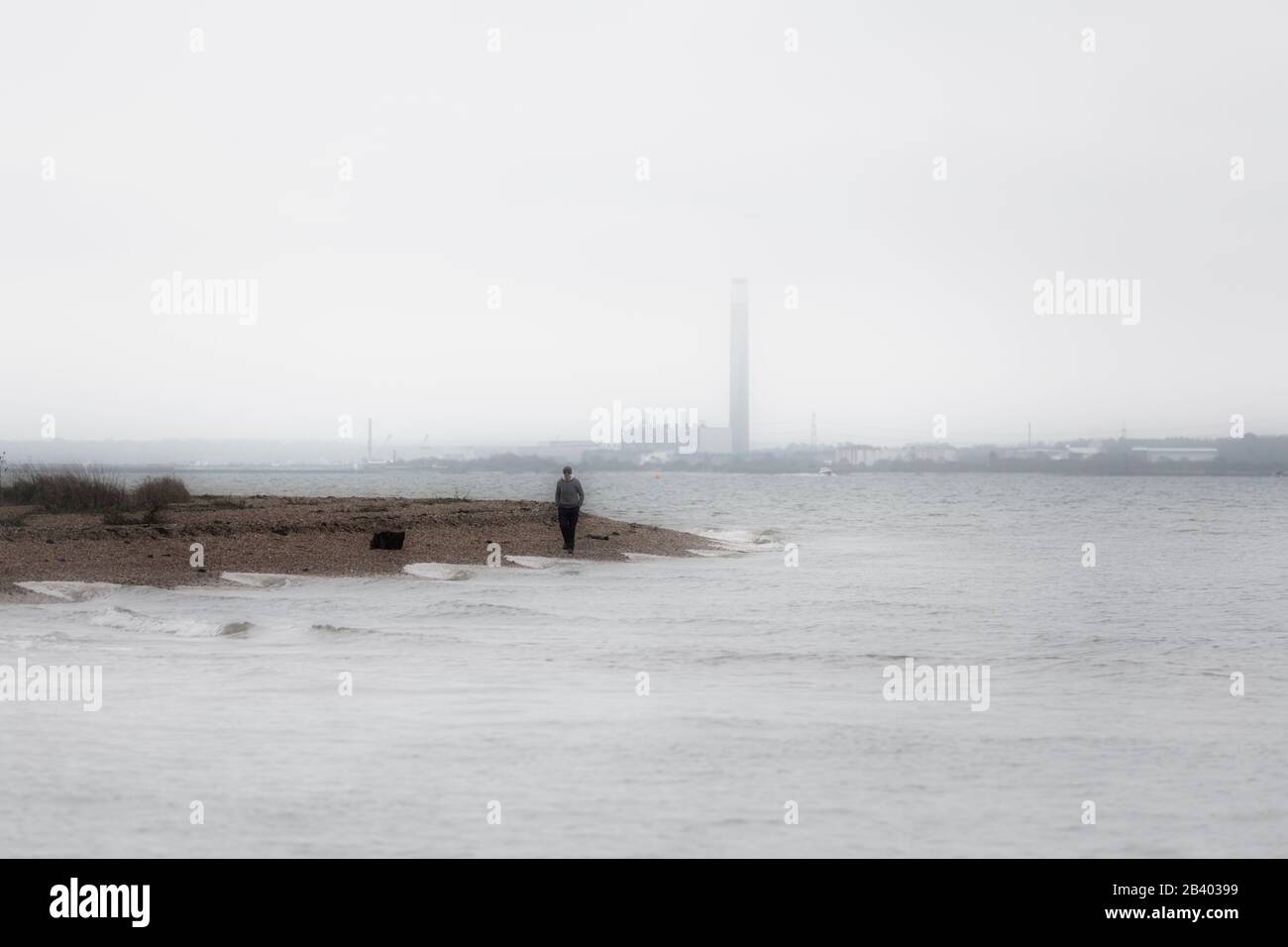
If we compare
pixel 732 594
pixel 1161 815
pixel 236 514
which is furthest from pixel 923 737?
pixel 236 514

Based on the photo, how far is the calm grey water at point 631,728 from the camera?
8.10 meters

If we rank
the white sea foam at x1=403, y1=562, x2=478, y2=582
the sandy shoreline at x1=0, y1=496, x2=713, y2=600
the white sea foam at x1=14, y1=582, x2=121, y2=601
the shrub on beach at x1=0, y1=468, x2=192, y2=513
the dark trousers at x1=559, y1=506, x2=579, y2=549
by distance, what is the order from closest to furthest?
the white sea foam at x1=14, y1=582, x2=121, y2=601 → the sandy shoreline at x1=0, y1=496, x2=713, y2=600 → the white sea foam at x1=403, y1=562, x2=478, y2=582 → the dark trousers at x1=559, y1=506, x2=579, y2=549 → the shrub on beach at x1=0, y1=468, x2=192, y2=513

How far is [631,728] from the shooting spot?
11.2 meters

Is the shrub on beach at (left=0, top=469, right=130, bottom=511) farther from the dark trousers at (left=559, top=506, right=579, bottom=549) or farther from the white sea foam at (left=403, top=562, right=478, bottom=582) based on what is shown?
the dark trousers at (left=559, top=506, right=579, bottom=549)

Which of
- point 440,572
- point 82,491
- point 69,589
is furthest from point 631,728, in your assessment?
point 82,491

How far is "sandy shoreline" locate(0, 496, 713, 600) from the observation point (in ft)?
78.4

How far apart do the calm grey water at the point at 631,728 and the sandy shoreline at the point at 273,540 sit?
2.33m

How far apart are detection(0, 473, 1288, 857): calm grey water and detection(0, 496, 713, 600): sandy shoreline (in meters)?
2.33

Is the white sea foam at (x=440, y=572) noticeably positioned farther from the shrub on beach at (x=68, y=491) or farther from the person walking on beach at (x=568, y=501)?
the shrub on beach at (x=68, y=491)

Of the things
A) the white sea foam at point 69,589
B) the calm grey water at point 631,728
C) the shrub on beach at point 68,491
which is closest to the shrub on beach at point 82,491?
the shrub on beach at point 68,491

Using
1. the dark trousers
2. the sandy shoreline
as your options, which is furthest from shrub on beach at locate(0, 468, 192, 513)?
the dark trousers

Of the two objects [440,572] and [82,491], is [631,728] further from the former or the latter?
[82,491]
